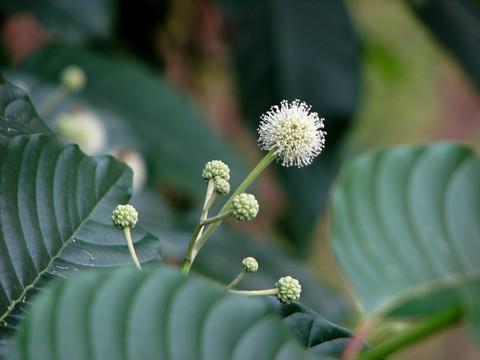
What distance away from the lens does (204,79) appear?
221cm

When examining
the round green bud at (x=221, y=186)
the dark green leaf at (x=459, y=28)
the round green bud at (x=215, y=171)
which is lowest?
the round green bud at (x=221, y=186)

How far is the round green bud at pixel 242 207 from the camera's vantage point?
446mm

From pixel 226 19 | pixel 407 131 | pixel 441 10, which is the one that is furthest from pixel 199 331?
pixel 407 131

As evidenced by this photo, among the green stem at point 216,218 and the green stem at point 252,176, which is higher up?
the green stem at point 252,176

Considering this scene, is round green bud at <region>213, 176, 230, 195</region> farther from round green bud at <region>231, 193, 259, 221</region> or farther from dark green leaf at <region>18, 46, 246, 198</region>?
dark green leaf at <region>18, 46, 246, 198</region>

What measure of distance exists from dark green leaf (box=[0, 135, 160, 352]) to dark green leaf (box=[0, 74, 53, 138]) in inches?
1.9

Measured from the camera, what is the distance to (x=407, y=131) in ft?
12.1

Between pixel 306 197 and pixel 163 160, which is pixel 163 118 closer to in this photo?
pixel 163 160

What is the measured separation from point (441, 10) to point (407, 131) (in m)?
1.78

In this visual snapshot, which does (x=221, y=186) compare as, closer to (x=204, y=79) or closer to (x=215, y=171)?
(x=215, y=171)

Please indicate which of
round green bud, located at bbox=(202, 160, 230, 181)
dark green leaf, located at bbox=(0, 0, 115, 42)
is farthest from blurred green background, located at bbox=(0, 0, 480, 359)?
round green bud, located at bbox=(202, 160, 230, 181)

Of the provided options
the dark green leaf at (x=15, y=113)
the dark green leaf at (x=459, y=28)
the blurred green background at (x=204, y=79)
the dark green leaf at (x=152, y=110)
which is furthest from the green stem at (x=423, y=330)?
the dark green leaf at (x=459, y=28)

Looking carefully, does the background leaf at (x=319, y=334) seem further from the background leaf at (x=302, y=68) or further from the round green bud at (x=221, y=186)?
→ the background leaf at (x=302, y=68)

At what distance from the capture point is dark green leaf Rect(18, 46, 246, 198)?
1520 millimetres
